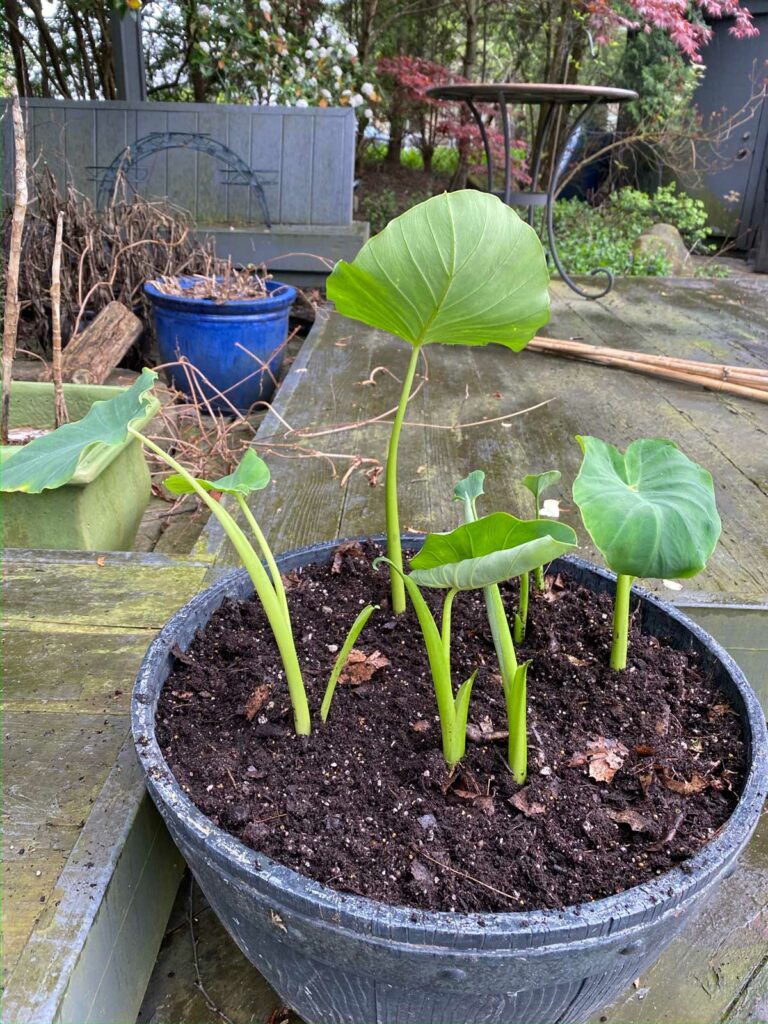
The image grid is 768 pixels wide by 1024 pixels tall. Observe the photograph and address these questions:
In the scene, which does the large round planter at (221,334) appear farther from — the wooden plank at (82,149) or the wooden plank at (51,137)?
the wooden plank at (51,137)

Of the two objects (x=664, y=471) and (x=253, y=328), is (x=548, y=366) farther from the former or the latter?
(x=664, y=471)

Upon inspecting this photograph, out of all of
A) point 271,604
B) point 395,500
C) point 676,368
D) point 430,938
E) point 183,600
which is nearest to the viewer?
point 430,938

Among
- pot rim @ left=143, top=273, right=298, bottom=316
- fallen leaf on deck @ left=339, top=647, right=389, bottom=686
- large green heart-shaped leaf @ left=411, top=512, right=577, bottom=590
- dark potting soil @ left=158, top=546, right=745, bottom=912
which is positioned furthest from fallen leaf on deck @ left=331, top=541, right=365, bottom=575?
pot rim @ left=143, top=273, right=298, bottom=316

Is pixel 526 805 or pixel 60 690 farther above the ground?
pixel 526 805

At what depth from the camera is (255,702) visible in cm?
92

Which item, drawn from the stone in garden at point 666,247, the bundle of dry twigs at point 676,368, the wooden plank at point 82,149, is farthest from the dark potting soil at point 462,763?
the stone in garden at point 666,247

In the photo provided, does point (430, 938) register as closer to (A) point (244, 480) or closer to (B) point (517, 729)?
(B) point (517, 729)

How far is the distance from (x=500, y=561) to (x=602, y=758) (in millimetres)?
344

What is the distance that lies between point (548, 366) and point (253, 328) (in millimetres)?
1288

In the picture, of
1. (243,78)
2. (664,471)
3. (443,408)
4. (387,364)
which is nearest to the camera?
(664,471)

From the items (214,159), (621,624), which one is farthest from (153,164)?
(621,624)

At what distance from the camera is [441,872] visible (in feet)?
2.32

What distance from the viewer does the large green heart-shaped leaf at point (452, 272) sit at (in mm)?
742

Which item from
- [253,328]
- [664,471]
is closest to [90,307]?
[253,328]
